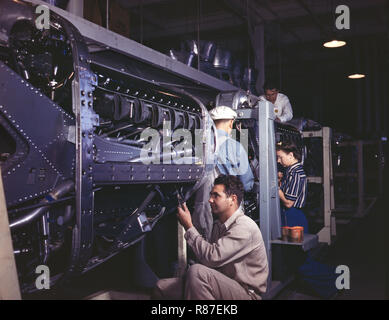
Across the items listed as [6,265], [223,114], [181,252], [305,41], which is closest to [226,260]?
[181,252]

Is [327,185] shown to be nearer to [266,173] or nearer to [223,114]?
[266,173]

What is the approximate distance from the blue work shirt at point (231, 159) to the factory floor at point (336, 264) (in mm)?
1157

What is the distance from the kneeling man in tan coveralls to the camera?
8.82 feet

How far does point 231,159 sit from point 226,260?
1.21 metres

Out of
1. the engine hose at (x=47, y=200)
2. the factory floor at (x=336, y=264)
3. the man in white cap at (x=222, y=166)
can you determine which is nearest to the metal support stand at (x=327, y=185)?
the factory floor at (x=336, y=264)

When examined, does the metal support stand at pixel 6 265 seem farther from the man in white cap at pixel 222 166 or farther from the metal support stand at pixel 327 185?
the metal support stand at pixel 327 185

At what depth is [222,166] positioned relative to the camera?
370 centimetres

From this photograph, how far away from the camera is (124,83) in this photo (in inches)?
107

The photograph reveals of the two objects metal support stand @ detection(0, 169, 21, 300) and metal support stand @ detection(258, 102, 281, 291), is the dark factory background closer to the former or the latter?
metal support stand @ detection(258, 102, 281, 291)

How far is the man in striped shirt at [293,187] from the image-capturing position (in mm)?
4555

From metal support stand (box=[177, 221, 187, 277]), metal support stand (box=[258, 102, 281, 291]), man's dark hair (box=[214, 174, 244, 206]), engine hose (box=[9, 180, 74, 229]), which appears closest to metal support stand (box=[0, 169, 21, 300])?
engine hose (box=[9, 180, 74, 229])

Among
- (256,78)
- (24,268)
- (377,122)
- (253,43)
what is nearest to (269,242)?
(24,268)

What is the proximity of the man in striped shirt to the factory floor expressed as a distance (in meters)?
0.71
